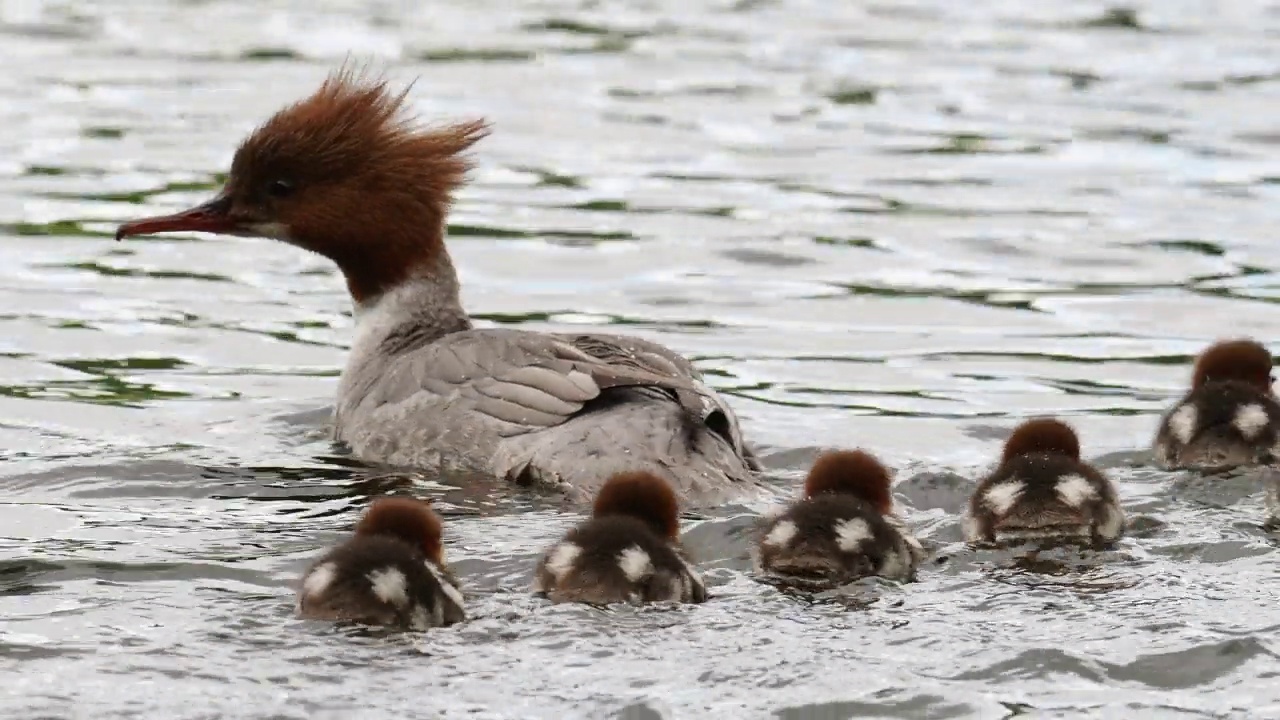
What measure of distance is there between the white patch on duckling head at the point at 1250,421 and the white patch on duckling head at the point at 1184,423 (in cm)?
15

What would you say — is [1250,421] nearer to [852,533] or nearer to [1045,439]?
[1045,439]

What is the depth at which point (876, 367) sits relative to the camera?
11109 mm

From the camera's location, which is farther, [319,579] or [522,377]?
[522,377]

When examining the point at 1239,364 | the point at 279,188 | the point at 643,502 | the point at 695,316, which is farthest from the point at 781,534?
the point at 695,316

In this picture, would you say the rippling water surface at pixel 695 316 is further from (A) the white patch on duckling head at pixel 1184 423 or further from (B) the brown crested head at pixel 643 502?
(B) the brown crested head at pixel 643 502

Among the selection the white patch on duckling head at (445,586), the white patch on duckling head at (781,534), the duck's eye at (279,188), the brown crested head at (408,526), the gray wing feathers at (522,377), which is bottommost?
the white patch on duckling head at (445,586)

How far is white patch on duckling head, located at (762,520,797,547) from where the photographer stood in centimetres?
723

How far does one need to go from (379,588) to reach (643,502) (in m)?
1.05

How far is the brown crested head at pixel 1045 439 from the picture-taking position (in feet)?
26.6

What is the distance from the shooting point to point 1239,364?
30.2 feet

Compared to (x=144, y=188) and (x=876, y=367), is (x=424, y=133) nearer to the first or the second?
(x=876, y=367)

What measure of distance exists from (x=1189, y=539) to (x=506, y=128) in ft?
31.5

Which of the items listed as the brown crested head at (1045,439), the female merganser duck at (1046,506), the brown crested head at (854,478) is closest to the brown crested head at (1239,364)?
the brown crested head at (1045,439)

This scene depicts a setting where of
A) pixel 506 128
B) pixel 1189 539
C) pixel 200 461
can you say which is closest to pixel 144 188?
pixel 506 128
